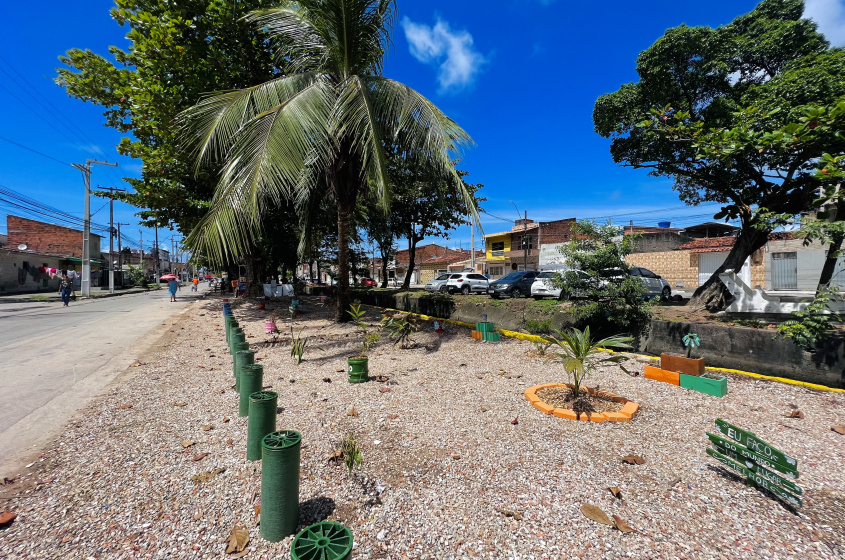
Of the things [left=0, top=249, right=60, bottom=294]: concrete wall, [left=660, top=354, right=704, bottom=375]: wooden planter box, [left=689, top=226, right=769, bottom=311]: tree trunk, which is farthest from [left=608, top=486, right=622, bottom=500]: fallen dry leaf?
[left=0, top=249, right=60, bottom=294]: concrete wall

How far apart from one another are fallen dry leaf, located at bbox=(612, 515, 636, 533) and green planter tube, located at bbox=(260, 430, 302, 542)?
1954 mm

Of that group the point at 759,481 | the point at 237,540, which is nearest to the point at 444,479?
the point at 237,540

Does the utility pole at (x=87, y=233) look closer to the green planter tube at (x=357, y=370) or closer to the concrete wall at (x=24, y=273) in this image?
the concrete wall at (x=24, y=273)

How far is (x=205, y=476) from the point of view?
268 centimetres

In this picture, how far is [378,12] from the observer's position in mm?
7676

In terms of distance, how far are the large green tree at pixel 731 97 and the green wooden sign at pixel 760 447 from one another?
5506 millimetres

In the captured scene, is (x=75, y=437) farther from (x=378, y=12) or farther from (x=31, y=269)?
(x=31, y=269)

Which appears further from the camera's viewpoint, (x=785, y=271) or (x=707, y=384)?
(x=785, y=271)

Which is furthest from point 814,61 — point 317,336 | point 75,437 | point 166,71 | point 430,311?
point 166,71

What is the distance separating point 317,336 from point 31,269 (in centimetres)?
3919

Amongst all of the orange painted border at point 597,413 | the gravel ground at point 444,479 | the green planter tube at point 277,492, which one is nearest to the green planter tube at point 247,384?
the gravel ground at point 444,479

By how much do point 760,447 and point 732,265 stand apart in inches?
306

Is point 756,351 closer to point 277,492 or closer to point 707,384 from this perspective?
point 707,384

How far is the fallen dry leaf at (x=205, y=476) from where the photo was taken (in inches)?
104
